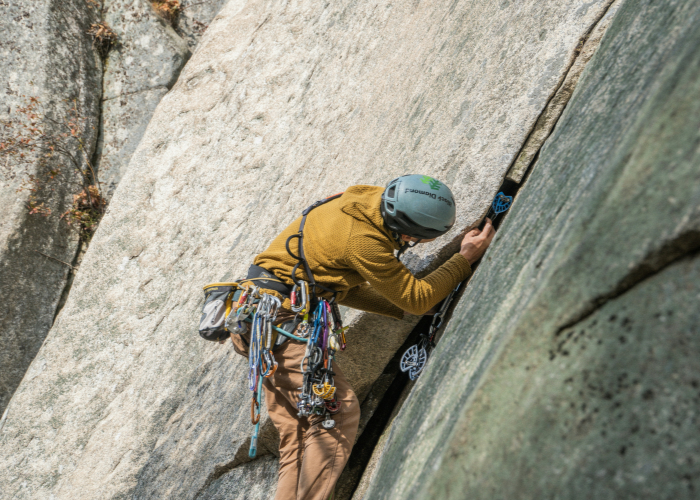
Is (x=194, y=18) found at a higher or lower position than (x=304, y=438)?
higher

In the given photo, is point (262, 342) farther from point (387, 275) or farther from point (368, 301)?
point (387, 275)

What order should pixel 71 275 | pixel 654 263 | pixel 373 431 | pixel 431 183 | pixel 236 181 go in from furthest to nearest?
pixel 71 275, pixel 236 181, pixel 373 431, pixel 431 183, pixel 654 263

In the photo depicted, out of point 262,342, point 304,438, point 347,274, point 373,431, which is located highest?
point 347,274

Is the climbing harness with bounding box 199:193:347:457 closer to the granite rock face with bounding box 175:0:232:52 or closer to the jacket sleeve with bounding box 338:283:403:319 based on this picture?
the jacket sleeve with bounding box 338:283:403:319

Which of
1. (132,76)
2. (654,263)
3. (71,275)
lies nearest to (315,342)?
(654,263)

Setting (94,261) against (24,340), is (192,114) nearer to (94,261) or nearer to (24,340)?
(94,261)

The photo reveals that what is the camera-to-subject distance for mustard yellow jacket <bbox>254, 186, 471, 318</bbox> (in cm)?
308

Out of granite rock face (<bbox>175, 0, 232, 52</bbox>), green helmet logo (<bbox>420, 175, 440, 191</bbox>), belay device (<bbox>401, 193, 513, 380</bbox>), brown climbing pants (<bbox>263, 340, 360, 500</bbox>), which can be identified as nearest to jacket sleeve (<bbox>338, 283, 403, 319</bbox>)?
belay device (<bbox>401, 193, 513, 380</bbox>)

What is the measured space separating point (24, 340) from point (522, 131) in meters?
6.97

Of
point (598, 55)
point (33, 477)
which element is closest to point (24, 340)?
point (33, 477)

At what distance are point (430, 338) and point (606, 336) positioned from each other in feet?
7.56

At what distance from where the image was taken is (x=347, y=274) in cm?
335

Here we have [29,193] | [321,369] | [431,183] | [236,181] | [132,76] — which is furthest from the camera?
[132,76]

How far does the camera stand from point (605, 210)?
1.46m
